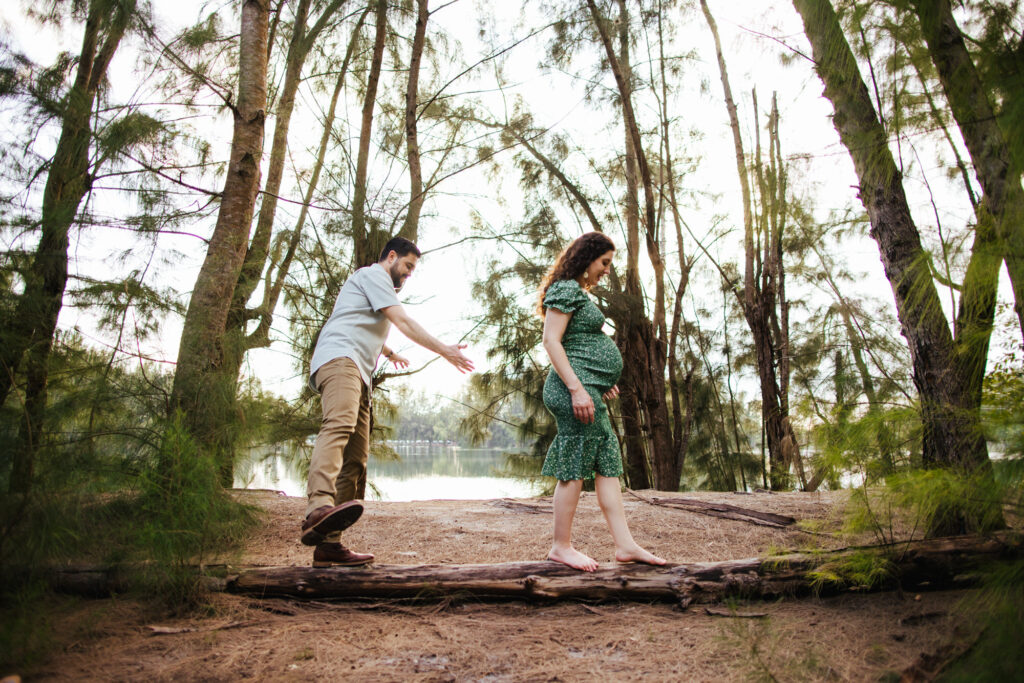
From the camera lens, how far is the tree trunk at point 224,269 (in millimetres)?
3301

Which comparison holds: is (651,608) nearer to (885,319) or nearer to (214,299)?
(214,299)

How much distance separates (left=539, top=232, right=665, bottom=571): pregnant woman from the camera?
97.3 inches

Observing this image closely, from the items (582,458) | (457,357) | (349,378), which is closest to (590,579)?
(582,458)

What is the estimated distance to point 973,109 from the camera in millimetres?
2172

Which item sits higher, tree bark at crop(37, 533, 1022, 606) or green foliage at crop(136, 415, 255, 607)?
green foliage at crop(136, 415, 255, 607)

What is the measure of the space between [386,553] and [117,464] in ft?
4.18

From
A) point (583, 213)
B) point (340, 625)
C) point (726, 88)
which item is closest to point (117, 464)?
point (340, 625)

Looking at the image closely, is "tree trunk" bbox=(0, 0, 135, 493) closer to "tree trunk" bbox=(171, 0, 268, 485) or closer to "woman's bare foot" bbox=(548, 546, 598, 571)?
"tree trunk" bbox=(171, 0, 268, 485)

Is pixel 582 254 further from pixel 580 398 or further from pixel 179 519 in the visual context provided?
pixel 179 519

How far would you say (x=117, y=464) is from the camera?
8.74ft

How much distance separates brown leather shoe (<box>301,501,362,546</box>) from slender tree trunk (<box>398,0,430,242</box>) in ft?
11.8

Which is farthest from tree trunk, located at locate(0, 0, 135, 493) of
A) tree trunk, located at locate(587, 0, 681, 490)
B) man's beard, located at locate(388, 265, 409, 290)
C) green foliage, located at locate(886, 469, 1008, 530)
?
tree trunk, located at locate(587, 0, 681, 490)

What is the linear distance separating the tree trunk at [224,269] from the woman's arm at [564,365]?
1.89 metres

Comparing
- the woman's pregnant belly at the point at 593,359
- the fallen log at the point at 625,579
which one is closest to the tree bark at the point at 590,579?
the fallen log at the point at 625,579
